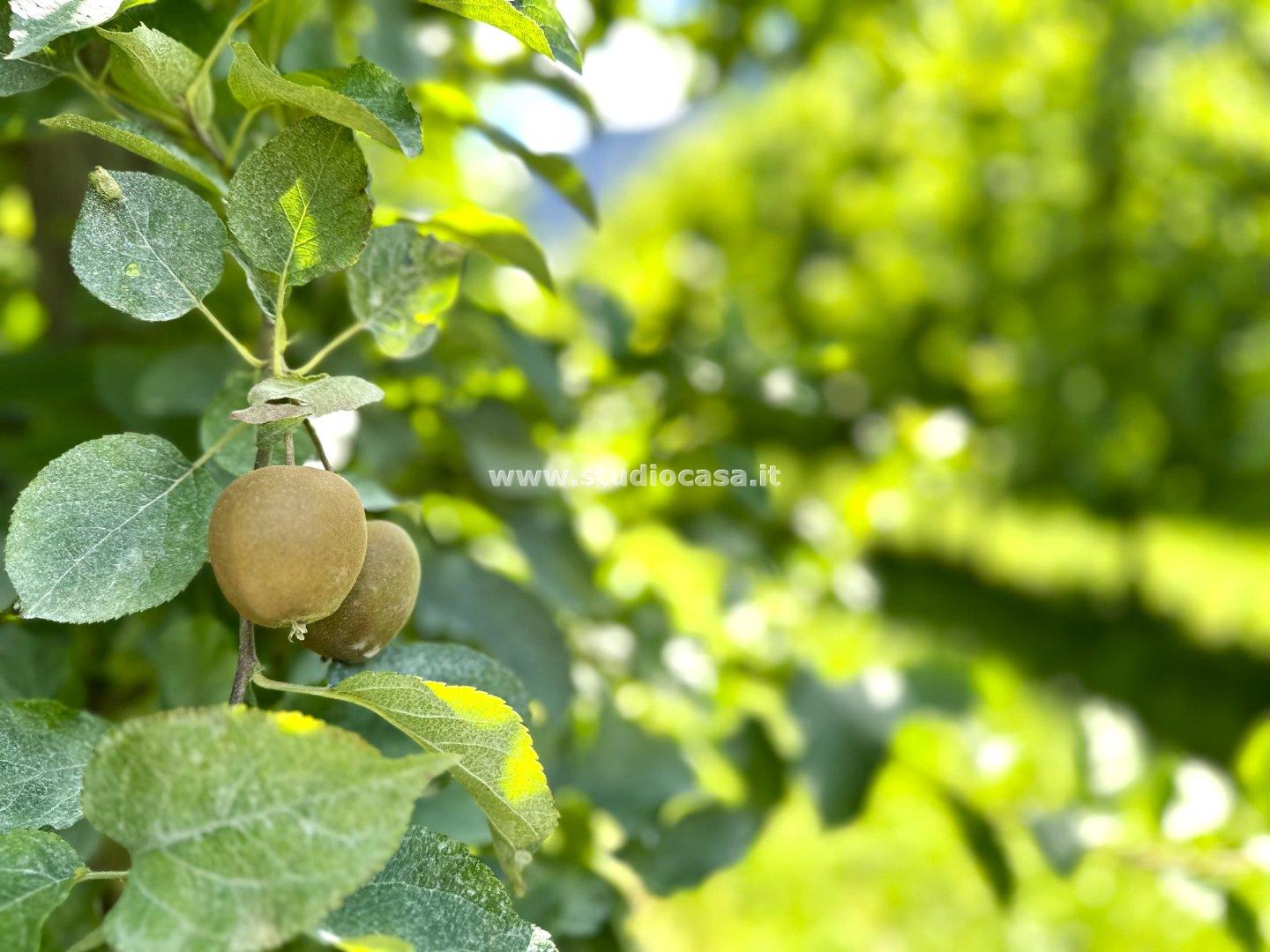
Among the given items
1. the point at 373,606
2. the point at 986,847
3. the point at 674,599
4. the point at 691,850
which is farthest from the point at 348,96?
the point at 674,599

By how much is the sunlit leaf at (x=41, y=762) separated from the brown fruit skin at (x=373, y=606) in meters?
0.06

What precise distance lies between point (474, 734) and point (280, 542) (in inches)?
2.4

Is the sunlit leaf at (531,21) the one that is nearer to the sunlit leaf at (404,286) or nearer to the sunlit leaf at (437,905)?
the sunlit leaf at (404,286)

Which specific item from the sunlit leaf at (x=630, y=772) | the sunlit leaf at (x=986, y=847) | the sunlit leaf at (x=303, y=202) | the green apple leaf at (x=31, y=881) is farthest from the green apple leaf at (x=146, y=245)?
the sunlit leaf at (x=986, y=847)

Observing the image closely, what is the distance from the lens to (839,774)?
2.11 ft

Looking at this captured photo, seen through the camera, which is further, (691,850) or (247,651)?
(691,850)

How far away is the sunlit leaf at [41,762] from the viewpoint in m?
0.25

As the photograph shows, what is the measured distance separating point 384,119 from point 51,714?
178 millimetres

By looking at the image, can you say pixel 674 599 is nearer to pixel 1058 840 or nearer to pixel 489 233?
pixel 1058 840

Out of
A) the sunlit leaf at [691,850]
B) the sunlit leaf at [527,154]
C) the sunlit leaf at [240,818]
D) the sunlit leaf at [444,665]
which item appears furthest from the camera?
the sunlit leaf at [691,850]

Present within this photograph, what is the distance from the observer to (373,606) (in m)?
0.28

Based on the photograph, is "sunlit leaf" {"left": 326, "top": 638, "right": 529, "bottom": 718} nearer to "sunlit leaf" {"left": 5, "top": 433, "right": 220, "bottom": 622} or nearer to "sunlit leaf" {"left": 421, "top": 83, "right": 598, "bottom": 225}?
"sunlit leaf" {"left": 5, "top": 433, "right": 220, "bottom": 622}

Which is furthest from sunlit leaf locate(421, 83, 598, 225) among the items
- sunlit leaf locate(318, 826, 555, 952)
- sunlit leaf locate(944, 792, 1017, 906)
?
sunlit leaf locate(944, 792, 1017, 906)

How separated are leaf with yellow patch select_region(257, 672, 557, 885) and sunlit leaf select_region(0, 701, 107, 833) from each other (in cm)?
7
